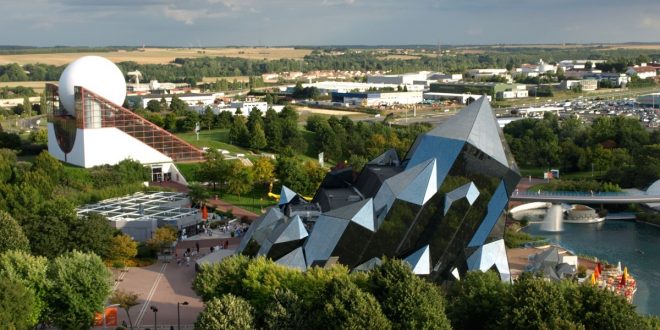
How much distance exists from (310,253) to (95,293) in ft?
24.9

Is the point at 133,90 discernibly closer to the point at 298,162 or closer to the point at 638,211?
the point at 298,162

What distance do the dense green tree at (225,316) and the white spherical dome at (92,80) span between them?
33.2 metres

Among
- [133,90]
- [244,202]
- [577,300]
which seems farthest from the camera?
[133,90]

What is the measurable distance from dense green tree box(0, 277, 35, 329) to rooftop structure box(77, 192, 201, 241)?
1197cm

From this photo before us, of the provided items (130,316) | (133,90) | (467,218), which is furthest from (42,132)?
(133,90)

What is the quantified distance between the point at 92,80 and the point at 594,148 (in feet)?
120

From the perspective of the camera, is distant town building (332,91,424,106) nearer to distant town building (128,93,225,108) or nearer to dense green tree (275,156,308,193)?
distant town building (128,93,225,108)

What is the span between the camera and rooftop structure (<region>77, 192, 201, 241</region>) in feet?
121

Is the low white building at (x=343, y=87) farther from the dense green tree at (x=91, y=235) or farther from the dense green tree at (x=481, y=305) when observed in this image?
the dense green tree at (x=481, y=305)

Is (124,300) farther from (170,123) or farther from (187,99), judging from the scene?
(187,99)

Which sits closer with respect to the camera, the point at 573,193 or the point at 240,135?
the point at 573,193

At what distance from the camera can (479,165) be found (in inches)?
1091

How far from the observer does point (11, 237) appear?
28.3 meters

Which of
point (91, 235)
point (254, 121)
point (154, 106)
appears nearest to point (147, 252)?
point (91, 235)
